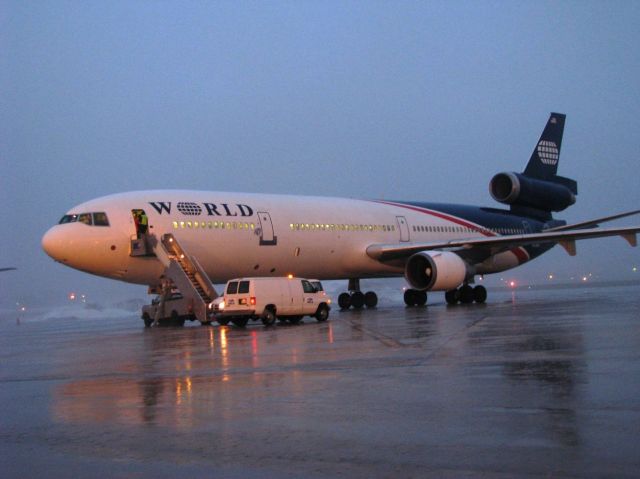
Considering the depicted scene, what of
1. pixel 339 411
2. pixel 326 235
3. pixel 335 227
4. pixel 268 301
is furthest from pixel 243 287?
pixel 339 411

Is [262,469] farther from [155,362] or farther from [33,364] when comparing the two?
[33,364]

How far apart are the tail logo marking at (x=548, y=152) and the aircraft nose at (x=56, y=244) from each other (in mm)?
22386

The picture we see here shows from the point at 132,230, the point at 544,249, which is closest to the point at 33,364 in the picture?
the point at 132,230

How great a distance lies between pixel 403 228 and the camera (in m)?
33.2

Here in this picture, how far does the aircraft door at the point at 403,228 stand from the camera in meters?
33.1

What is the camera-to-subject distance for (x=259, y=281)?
2159 centimetres

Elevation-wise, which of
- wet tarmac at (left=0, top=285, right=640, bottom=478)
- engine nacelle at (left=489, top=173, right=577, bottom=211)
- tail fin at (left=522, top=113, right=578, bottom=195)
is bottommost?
wet tarmac at (left=0, top=285, right=640, bottom=478)

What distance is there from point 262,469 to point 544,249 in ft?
114

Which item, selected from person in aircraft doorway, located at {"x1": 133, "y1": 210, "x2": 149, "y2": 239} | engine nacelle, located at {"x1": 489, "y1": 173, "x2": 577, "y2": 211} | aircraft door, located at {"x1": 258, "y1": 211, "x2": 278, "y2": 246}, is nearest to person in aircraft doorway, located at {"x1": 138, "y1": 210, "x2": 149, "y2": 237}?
person in aircraft doorway, located at {"x1": 133, "y1": 210, "x2": 149, "y2": 239}

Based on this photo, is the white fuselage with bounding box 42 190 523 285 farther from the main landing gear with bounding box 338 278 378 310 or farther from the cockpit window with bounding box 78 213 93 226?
the main landing gear with bounding box 338 278 378 310

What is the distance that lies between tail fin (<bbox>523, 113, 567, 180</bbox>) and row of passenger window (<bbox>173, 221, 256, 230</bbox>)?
52.1ft

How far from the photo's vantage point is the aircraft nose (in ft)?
77.8

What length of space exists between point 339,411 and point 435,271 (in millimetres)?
21908

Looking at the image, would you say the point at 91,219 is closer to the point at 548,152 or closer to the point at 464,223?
the point at 464,223
